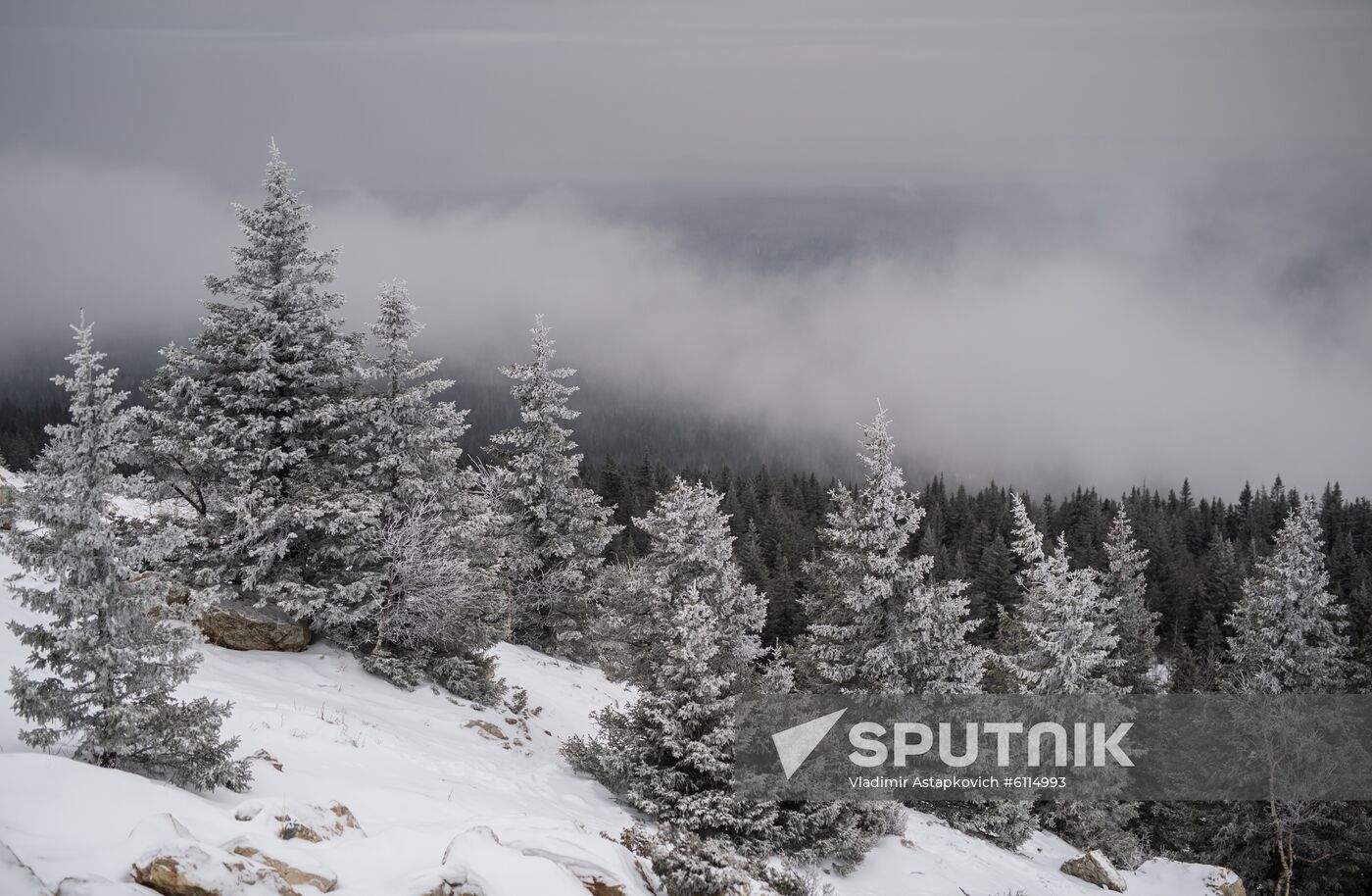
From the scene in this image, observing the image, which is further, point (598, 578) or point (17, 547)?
point (598, 578)

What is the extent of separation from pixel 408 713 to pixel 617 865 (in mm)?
9140

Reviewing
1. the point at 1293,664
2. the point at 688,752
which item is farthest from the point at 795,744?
the point at 1293,664

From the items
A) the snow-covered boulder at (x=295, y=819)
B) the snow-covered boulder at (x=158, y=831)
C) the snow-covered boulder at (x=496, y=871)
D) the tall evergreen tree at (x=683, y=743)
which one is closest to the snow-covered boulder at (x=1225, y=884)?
the tall evergreen tree at (x=683, y=743)

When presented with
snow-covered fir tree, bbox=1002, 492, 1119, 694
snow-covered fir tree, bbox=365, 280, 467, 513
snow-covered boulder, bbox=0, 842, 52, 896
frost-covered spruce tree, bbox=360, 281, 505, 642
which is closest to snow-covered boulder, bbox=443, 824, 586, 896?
snow-covered boulder, bbox=0, 842, 52, 896

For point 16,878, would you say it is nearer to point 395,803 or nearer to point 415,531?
point 395,803

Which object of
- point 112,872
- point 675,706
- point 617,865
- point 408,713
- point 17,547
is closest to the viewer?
point 112,872

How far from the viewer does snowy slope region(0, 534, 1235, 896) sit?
785 centimetres

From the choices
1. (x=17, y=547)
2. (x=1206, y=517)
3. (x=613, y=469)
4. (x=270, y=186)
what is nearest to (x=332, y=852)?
(x=17, y=547)

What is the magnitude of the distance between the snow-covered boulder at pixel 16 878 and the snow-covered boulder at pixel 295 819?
2414mm

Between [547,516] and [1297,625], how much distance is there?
30980mm

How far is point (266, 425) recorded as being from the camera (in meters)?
17.8

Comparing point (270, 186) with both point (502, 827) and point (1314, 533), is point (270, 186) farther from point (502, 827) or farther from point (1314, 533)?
point (1314, 533)

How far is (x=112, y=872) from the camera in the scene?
7078mm

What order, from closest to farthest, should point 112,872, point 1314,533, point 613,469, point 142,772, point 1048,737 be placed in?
point 112,872 < point 142,772 < point 1048,737 < point 1314,533 < point 613,469
